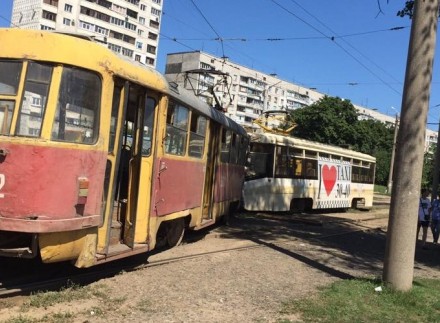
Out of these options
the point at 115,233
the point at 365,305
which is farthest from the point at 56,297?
the point at 365,305

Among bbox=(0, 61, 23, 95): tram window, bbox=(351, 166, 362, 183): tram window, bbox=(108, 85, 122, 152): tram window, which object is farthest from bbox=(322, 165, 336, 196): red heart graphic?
bbox=(0, 61, 23, 95): tram window

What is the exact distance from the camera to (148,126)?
7621mm

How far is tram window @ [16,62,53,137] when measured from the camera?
5.70 meters

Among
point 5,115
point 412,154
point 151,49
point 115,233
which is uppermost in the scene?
point 151,49

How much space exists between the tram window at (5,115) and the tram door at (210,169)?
5.64m

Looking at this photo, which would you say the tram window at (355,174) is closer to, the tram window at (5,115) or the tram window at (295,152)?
the tram window at (295,152)

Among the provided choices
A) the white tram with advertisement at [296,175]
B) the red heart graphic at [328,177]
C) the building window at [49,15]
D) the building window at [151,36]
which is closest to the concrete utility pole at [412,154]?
the white tram with advertisement at [296,175]

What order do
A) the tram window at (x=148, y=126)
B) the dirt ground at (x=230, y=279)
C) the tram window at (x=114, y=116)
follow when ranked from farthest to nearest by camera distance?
1. the tram window at (x=148, y=126)
2. the tram window at (x=114, y=116)
3. the dirt ground at (x=230, y=279)

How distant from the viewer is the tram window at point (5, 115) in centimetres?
567

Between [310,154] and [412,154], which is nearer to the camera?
[412,154]

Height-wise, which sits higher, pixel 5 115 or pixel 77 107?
pixel 77 107

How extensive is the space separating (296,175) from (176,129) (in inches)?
465

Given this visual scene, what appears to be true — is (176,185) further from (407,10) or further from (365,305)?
(407,10)

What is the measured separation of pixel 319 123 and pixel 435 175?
48.4 meters
